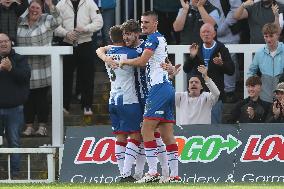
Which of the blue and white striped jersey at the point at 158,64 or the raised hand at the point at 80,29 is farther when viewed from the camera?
the raised hand at the point at 80,29

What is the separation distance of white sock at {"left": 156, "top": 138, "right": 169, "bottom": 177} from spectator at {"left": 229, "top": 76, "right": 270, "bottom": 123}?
6.61 feet

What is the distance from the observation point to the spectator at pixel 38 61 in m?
20.7

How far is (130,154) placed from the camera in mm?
17688

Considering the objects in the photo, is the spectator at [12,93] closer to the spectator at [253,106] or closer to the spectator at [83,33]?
the spectator at [83,33]

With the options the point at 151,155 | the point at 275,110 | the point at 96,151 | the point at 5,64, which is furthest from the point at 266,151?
the point at 5,64

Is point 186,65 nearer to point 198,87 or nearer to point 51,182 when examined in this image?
point 198,87

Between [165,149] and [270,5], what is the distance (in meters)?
3.97

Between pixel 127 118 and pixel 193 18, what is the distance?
343cm

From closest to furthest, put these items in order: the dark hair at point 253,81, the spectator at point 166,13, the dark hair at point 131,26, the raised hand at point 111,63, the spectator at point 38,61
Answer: the dark hair at point 131,26 → the raised hand at point 111,63 → the dark hair at point 253,81 → the spectator at point 38,61 → the spectator at point 166,13

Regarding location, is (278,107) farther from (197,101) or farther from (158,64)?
(158,64)

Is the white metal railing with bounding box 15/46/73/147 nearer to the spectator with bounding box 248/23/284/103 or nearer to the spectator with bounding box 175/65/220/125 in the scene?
the spectator with bounding box 175/65/220/125

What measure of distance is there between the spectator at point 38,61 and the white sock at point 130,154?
3.38 m

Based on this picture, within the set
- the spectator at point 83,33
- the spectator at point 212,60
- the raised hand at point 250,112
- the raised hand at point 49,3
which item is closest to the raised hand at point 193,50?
the spectator at point 212,60

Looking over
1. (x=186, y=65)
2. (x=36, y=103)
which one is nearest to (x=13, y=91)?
(x=36, y=103)
